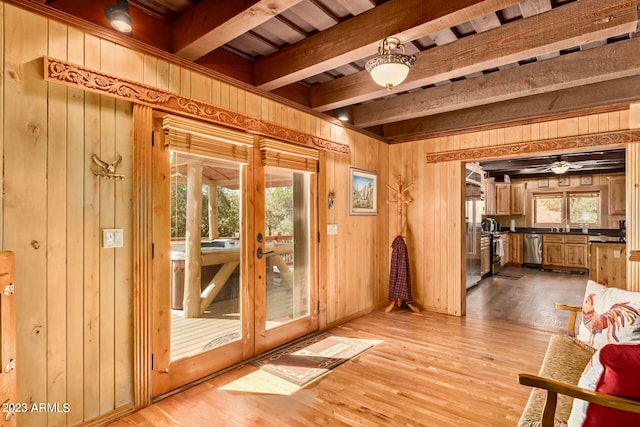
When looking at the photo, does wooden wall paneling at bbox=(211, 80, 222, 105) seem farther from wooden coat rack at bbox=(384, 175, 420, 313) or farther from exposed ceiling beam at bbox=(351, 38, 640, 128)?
wooden coat rack at bbox=(384, 175, 420, 313)

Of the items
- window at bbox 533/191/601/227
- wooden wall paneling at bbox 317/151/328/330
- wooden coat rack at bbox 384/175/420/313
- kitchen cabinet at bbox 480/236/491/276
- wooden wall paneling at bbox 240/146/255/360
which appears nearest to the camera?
wooden wall paneling at bbox 240/146/255/360

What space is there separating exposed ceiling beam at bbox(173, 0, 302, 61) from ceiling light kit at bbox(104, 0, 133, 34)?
42 centimetres

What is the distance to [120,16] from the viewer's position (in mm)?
2057

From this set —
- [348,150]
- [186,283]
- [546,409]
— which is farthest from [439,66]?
[186,283]

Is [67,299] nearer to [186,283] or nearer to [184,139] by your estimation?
[186,283]

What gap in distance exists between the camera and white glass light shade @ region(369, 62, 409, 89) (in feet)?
6.95

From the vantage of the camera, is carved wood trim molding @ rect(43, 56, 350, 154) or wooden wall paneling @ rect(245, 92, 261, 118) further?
wooden wall paneling @ rect(245, 92, 261, 118)

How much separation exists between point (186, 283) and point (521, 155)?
412 centimetres

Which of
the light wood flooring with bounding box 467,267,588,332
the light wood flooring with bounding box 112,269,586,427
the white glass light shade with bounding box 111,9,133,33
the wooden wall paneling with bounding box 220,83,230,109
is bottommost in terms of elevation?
the light wood flooring with bounding box 467,267,588,332

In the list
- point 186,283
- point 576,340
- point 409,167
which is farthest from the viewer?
point 409,167

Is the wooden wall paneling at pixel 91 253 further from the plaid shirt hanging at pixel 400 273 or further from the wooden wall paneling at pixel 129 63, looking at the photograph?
the plaid shirt hanging at pixel 400 273

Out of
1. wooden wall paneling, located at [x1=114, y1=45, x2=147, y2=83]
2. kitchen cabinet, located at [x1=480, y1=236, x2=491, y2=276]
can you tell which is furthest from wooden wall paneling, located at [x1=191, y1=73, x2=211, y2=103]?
kitchen cabinet, located at [x1=480, y1=236, x2=491, y2=276]

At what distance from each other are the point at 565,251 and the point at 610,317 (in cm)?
760

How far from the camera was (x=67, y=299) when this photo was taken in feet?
6.70
